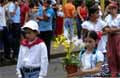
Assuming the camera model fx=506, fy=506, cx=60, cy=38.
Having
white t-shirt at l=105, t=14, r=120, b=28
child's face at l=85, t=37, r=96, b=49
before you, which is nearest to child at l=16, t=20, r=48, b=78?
child's face at l=85, t=37, r=96, b=49

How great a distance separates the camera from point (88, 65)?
7.19m

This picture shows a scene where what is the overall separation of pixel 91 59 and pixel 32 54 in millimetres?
1159

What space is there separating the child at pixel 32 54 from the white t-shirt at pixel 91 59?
81cm

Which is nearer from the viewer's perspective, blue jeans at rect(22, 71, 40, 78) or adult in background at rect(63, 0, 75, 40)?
blue jeans at rect(22, 71, 40, 78)

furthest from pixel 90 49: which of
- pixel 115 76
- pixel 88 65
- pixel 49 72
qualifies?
pixel 49 72

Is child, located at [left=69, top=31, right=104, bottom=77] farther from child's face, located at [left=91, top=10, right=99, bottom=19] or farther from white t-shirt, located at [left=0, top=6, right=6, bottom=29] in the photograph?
white t-shirt, located at [left=0, top=6, right=6, bottom=29]

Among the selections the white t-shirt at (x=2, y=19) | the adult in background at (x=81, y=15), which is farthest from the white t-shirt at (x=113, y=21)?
the adult in background at (x=81, y=15)

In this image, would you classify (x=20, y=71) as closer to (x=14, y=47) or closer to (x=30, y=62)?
(x=30, y=62)

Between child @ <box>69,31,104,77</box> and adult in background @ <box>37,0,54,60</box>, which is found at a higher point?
adult in background @ <box>37,0,54,60</box>

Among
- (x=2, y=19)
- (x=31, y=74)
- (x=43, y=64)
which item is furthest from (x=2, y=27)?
(x=43, y=64)

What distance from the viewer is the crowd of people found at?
7.27m

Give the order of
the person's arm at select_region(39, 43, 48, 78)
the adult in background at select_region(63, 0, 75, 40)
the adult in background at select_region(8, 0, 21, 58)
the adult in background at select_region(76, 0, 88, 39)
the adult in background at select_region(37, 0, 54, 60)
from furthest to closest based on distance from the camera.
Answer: the adult in background at select_region(76, 0, 88, 39) → the adult in background at select_region(63, 0, 75, 40) → the adult in background at select_region(8, 0, 21, 58) → the adult in background at select_region(37, 0, 54, 60) → the person's arm at select_region(39, 43, 48, 78)

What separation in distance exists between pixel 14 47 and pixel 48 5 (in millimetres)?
1665

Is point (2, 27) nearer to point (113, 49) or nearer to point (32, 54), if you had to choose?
point (113, 49)
